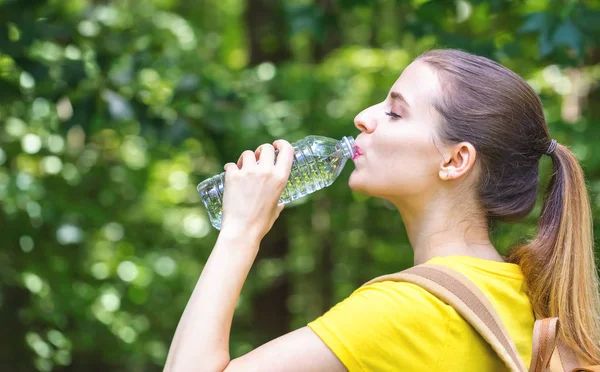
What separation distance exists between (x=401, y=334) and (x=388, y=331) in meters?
0.03

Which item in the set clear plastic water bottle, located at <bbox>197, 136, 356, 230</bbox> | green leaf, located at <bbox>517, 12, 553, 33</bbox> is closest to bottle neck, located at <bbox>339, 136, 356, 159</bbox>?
clear plastic water bottle, located at <bbox>197, 136, 356, 230</bbox>

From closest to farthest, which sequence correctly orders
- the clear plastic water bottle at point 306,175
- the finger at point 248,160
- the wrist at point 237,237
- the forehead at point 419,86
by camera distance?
the wrist at point 237,237, the finger at point 248,160, the forehead at point 419,86, the clear plastic water bottle at point 306,175

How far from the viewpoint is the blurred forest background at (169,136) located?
11.3ft

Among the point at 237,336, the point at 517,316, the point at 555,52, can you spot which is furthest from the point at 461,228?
the point at 237,336

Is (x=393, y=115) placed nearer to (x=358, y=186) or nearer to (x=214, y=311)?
(x=358, y=186)

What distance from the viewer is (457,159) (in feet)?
6.41

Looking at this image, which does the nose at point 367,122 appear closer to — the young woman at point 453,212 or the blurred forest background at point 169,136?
the young woman at point 453,212

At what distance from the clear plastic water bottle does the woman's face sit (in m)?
0.30

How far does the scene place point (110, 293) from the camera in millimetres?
4859

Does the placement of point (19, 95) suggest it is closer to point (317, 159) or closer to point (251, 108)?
point (251, 108)

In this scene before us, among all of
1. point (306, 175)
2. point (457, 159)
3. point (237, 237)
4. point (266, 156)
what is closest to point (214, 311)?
point (237, 237)

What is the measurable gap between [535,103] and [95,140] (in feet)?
12.1

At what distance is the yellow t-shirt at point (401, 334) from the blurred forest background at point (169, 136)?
763mm

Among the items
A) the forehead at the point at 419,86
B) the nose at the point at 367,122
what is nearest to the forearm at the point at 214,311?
the nose at the point at 367,122
